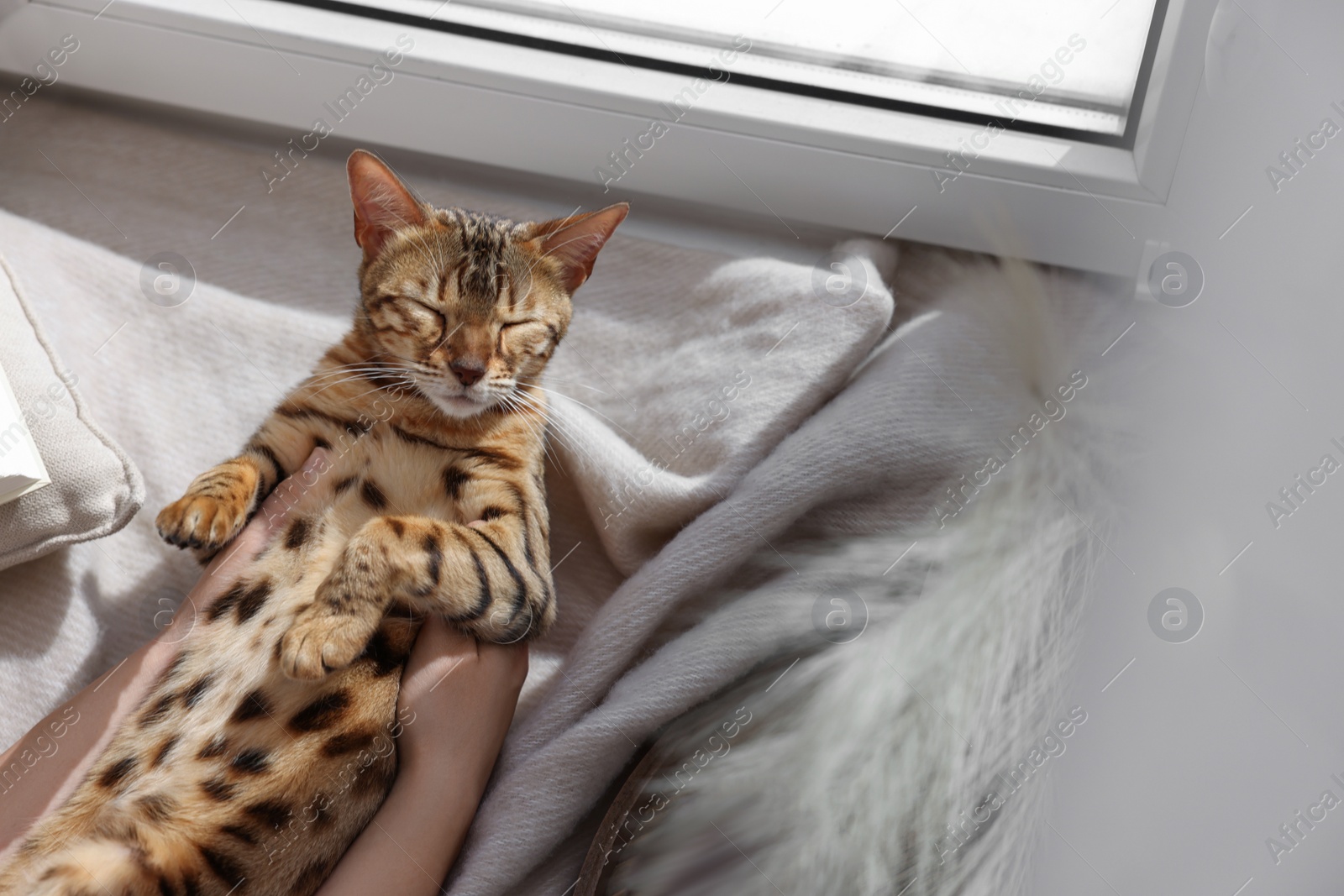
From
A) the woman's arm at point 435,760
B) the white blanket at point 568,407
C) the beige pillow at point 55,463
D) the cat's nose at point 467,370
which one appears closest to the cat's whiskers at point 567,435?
the white blanket at point 568,407

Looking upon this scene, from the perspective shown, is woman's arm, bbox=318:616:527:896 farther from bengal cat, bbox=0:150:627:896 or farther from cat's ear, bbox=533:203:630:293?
cat's ear, bbox=533:203:630:293

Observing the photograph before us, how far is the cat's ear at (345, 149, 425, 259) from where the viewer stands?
0.93m

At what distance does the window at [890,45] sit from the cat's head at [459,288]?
318 millimetres

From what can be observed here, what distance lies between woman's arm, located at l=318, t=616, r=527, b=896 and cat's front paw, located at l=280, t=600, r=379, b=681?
0.09m

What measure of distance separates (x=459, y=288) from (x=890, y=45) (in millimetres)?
617

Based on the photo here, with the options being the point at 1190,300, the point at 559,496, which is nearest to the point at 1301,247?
the point at 1190,300

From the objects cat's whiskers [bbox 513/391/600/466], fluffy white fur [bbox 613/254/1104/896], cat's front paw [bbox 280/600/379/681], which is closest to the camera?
fluffy white fur [bbox 613/254/1104/896]

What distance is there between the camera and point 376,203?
969 millimetres

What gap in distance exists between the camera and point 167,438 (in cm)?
112

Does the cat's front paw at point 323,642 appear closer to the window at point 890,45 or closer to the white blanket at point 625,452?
the white blanket at point 625,452

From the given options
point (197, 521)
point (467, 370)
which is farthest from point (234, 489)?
point (467, 370)

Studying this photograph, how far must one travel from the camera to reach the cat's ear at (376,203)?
3.05ft

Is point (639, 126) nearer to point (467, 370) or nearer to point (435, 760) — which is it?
point (467, 370)

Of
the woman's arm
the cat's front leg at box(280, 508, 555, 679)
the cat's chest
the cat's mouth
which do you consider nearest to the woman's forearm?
the woman's arm
